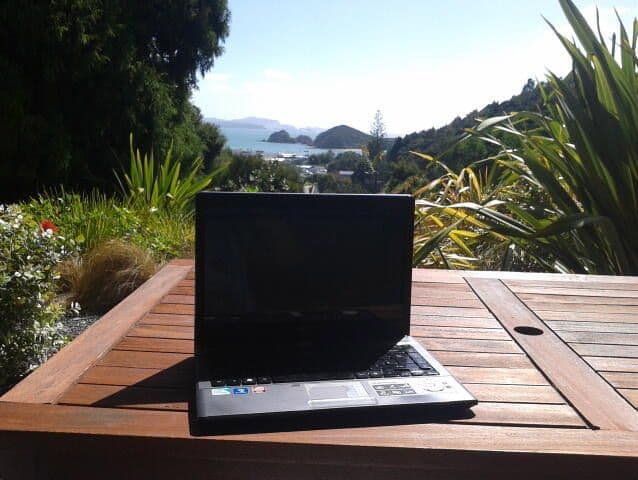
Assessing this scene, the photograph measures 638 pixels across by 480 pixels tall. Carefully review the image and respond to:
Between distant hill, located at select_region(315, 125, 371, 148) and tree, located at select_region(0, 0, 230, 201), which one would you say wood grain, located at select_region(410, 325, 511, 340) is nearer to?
distant hill, located at select_region(315, 125, 371, 148)

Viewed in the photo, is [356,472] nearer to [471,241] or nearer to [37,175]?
[471,241]

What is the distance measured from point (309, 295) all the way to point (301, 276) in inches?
1.6

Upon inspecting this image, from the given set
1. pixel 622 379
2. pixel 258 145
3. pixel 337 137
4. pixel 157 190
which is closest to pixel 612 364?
pixel 622 379

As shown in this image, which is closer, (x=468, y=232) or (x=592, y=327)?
(x=592, y=327)

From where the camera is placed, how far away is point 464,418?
92cm

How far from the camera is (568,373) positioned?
1.13 metres

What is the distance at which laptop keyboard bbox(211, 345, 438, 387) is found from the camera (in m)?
0.96

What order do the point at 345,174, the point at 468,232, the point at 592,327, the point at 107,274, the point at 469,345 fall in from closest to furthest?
the point at 469,345
the point at 592,327
the point at 468,232
the point at 107,274
the point at 345,174

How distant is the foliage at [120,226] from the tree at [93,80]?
4023mm

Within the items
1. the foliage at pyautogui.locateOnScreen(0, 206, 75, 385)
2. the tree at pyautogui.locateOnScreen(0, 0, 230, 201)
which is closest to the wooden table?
the foliage at pyautogui.locateOnScreen(0, 206, 75, 385)

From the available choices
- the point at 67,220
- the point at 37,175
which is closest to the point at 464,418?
the point at 67,220

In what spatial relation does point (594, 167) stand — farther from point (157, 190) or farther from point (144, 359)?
point (157, 190)

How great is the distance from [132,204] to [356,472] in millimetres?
4268

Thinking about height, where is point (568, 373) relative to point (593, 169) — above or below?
below
